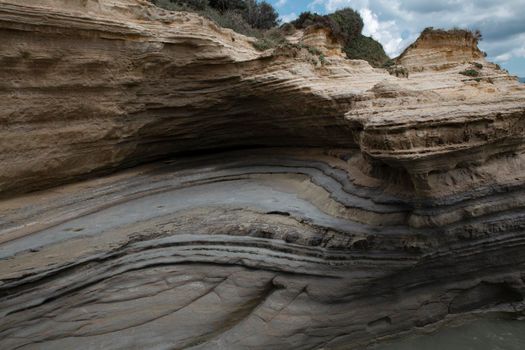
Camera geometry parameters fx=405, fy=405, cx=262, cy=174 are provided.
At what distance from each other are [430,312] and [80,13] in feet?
15.9

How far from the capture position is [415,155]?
3367 mm

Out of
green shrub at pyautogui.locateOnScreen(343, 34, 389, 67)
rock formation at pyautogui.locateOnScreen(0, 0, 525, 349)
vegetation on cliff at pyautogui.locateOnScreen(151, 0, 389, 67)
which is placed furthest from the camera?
green shrub at pyautogui.locateOnScreen(343, 34, 389, 67)

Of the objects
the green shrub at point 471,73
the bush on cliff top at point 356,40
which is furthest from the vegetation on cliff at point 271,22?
the green shrub at point 471,73

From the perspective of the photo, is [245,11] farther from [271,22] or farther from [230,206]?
[230,206]

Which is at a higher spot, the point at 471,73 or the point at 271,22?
the point at 271,22

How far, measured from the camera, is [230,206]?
16.0ft

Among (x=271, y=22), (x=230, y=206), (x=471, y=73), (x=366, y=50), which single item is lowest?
(x=230, y=206)

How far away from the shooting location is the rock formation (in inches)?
146

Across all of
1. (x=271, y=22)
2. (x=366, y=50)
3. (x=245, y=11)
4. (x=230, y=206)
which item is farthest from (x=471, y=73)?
(x=366, y=50)

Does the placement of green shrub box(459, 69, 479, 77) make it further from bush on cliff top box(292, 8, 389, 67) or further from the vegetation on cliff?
bush on cliff top box(292, 8, 389, 67)

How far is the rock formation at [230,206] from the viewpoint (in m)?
3.72

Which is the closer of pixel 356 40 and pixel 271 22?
pixel 271 22

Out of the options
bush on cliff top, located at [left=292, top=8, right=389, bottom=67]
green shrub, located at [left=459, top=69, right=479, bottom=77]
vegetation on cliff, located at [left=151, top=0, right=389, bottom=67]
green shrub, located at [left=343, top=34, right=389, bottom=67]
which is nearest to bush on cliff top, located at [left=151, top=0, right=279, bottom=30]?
vegetation on cliff, located at [left=151, top=0, right=389, bottom=67]

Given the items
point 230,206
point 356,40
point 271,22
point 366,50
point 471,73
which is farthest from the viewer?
point 356,40
